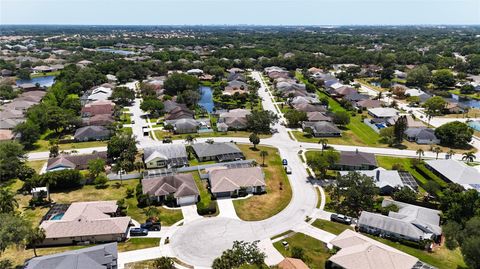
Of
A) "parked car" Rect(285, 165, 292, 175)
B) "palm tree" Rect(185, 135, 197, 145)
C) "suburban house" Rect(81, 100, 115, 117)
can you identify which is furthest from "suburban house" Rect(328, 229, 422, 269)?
"suburban house" Rect(81, 100, 115, 117)

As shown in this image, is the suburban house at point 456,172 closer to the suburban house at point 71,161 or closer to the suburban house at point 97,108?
the suburban house at point 71,161

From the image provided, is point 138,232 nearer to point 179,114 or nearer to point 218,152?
point 218,152

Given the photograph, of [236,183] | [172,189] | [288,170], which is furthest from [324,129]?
[172,189]

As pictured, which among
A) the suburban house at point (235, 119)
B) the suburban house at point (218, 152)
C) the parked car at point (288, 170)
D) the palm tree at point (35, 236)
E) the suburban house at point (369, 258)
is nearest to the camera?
the suburban house at point (369, 258)

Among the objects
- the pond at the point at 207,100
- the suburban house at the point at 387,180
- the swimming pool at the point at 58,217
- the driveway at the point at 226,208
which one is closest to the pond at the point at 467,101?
the suburban house at the point at 387,180

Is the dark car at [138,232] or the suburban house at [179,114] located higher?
the suburban house at [179,114]

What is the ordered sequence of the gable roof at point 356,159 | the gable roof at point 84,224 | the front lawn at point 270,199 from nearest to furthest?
the gable roof at point 84,224
the front lawn at point 270,199
the gable roof at point 356,159

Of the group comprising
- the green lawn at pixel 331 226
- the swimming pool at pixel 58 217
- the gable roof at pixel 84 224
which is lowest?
the green lawn at pixel 331 226
